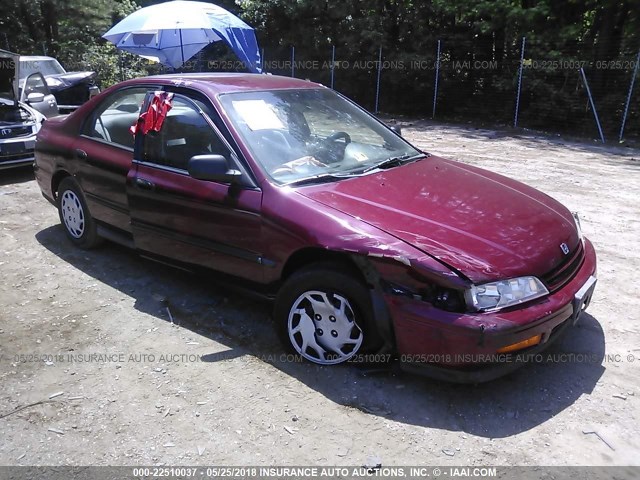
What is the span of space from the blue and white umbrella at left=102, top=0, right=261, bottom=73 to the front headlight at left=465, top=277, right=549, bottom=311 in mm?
10914

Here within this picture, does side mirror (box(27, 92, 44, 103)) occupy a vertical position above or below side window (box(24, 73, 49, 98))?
below

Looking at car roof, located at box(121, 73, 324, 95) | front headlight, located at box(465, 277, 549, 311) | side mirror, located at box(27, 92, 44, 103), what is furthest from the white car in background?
front headlight, located at box(465, 277, 549, 311)

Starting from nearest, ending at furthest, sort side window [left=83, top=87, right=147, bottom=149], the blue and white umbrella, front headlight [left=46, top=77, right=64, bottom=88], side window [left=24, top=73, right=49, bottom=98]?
side window [left=83, top=87, right=147, bottom=149]
side window [left=24, top=73, right=49, bottom=98]
front headlight [left=46, top=77, right=64, bottom=88]
the blue and white umbrella

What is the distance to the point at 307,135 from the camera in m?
3.94

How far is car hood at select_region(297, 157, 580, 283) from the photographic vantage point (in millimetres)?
2896

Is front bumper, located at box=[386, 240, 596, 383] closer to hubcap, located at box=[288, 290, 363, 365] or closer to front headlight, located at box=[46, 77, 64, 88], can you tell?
hubcap, located at box=[288, 290, 363, 365]

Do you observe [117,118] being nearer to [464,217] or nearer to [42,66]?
[464,217]

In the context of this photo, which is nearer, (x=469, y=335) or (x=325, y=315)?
(x=469, y=335)

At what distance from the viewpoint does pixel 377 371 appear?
327cm

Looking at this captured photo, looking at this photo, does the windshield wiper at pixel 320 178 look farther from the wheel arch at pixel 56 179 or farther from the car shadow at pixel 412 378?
the wheel arch at pixel 56 179

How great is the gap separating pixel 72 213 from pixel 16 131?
362 cm

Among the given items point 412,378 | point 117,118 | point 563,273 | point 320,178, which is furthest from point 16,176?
point 563,273

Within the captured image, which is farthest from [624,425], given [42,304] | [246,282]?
[42,304]

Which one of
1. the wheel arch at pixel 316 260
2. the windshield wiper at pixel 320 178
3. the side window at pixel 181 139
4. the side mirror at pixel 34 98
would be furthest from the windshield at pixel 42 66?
the wheel arch at pixel 316 260
